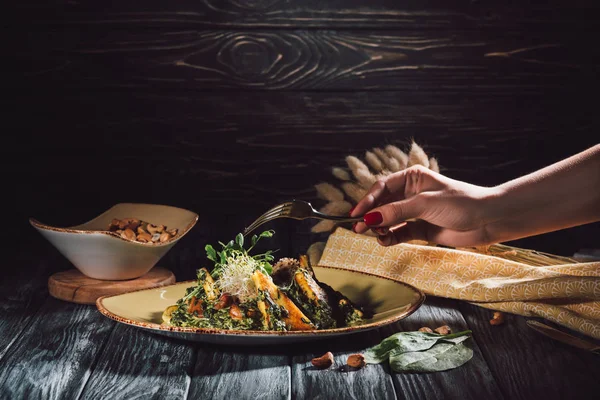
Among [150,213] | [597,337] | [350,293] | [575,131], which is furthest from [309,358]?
[575,131]

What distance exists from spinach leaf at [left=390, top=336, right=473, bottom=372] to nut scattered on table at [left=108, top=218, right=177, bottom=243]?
0.78 m

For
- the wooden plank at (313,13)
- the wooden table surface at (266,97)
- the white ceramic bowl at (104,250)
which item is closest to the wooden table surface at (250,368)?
the white ceramic bowl at (104,250)

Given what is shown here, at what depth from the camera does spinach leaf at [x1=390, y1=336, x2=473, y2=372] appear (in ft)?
4.58

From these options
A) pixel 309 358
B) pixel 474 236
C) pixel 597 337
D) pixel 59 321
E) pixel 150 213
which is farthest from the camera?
pixel 150 213

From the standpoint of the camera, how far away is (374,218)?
171cm

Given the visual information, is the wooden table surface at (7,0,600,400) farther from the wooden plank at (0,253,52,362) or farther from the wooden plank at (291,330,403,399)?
the wooden plank at (291,330,403,399)

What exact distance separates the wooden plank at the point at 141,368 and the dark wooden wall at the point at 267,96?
120 cm

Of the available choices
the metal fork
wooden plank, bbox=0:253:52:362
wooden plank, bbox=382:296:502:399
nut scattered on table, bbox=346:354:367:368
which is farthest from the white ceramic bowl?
wooden plank, bbox=382:296:502:399

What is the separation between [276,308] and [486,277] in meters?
0.63

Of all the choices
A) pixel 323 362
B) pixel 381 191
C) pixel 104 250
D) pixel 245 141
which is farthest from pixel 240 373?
pixel 245 141

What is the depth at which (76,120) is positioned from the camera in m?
2.91

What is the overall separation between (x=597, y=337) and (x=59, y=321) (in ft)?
3.83

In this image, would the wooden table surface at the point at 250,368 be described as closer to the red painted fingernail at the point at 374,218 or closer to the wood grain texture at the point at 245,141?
the red painted fingernail at the point at 374,218

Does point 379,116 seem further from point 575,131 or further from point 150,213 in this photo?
point 150,213
